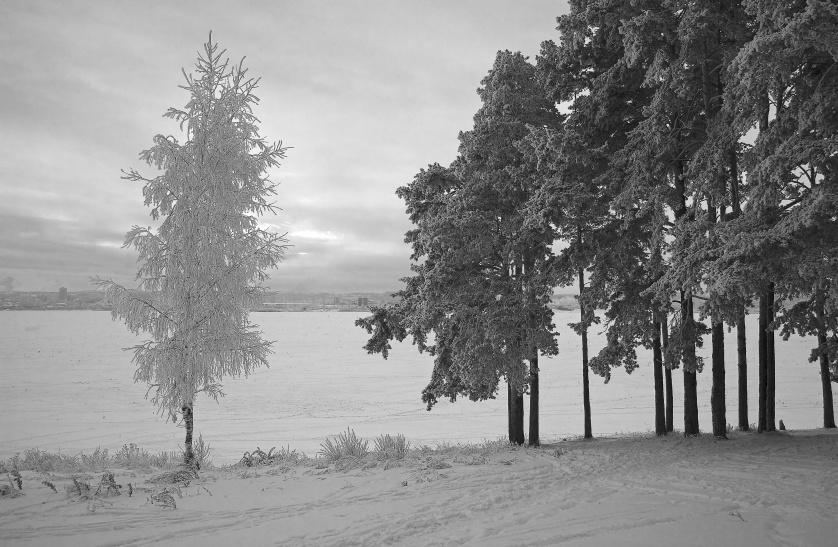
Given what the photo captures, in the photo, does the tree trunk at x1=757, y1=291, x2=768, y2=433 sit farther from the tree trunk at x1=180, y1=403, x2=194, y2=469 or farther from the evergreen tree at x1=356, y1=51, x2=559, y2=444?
the tree trunk at x1=180, y1=403, x2=194, y2=469

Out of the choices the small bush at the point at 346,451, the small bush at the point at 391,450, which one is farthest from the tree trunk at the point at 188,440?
the small bush at the point at 391,450

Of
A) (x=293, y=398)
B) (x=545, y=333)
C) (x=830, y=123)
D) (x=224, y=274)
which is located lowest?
(x=293, y=398)

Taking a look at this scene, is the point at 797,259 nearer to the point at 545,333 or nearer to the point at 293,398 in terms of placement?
the point at 545,333

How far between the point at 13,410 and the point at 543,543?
106 ft

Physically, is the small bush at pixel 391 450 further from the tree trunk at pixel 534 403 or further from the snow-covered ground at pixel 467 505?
the tree trunk at pixel 534 403

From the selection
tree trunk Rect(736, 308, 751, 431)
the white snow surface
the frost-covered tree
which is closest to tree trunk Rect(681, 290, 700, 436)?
the white snow surface

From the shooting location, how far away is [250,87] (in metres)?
13.0

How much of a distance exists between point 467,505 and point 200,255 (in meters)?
8.46

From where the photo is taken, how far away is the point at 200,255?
12023mm

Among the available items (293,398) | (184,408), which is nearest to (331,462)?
(184,408)

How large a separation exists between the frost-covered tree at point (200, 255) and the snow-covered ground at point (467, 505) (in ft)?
8.32

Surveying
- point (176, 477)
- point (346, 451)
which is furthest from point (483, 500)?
point (176, 477)

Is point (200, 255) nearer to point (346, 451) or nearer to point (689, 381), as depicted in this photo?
point (346, 451)

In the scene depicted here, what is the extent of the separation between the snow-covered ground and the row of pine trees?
10.7 ft
